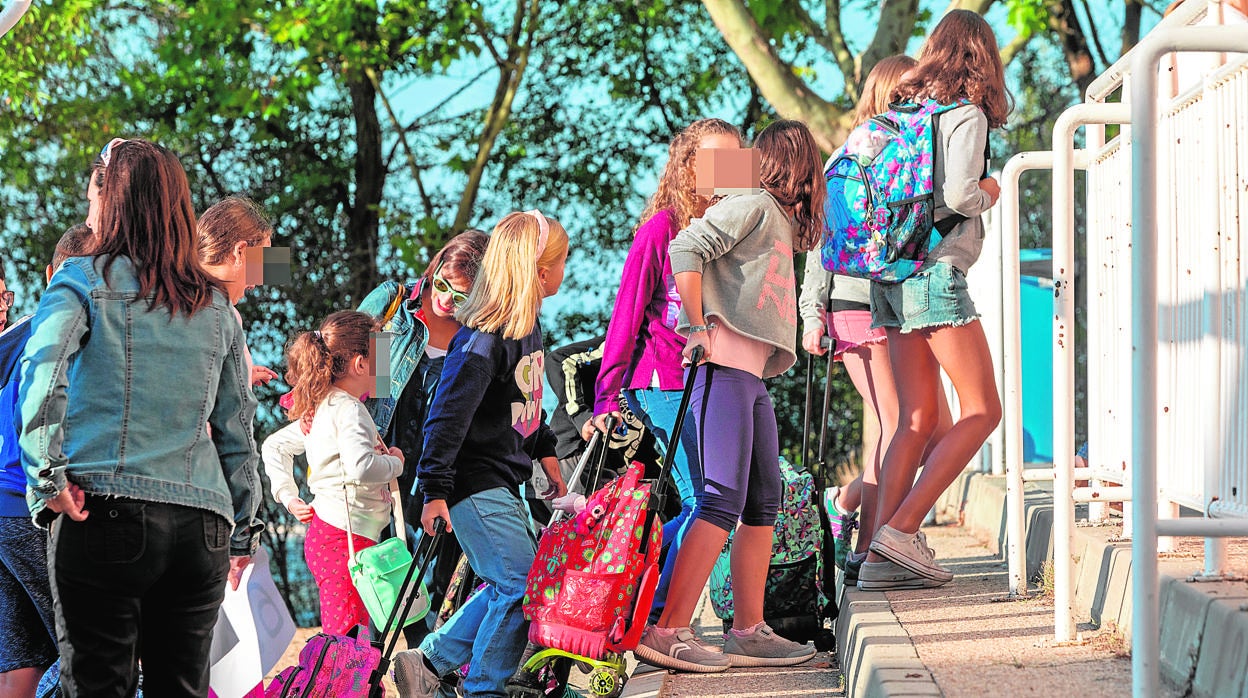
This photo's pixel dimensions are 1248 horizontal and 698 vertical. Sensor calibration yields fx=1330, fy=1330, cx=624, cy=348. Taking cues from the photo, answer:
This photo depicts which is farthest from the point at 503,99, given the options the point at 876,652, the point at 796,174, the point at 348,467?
the point at 876,652

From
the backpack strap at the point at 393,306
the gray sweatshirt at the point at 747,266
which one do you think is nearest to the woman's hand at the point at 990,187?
the gray sweatshirt at the point at 747,266

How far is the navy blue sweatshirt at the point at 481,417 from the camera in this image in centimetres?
413

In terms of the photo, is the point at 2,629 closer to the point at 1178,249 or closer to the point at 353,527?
the point at 353,527

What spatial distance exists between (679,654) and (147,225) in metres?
2.08

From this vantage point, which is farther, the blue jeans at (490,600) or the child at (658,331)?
the child at (658,331)

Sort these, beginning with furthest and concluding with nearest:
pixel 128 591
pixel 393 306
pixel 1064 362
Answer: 1. pixel 393 306
2. pixel 1064 362
3. pixel 128 591

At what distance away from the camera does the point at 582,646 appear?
392 centimetres

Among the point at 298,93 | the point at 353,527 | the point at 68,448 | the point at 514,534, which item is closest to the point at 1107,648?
the point at 514,534

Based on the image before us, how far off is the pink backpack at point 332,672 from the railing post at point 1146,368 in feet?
8.14

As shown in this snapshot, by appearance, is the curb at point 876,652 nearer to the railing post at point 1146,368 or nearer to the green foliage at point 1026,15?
the railing post at point 1146,368

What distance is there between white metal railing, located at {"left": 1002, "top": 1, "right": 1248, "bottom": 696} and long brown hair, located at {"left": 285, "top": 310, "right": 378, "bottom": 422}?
2.45m

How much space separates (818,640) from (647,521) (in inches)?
33.9

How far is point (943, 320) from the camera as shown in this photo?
4191 millimetres

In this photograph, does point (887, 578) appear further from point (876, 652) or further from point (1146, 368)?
point (1146, 368)
